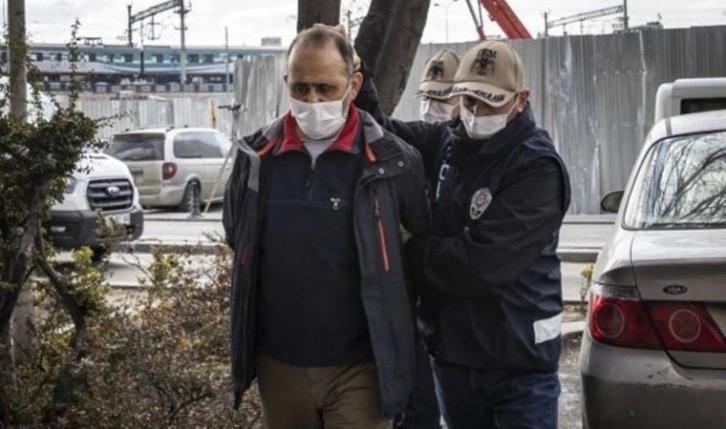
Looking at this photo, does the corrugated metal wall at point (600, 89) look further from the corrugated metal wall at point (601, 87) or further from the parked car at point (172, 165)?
the parked car at point (172, 165)

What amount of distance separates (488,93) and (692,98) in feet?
15.4

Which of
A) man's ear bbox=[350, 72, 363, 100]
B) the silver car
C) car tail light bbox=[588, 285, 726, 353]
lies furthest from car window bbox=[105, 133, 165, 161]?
man's ear bbox=[350, 72, 363, 100]

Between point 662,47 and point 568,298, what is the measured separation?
324 inches

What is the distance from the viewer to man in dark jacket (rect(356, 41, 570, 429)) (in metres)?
3.15

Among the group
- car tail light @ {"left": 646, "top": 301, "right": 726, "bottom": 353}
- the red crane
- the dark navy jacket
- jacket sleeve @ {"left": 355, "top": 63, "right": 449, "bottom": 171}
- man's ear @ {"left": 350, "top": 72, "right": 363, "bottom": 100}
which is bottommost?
car tail light @ {"left": 646, "top": 301, "right": 726, "bottom": 353}

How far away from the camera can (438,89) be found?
4246mm

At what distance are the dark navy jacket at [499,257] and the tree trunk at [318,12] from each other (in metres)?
2.31

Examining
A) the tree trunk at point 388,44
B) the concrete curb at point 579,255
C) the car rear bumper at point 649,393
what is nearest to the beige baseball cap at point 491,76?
the car rear bumper at point 649,393

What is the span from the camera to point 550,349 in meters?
3.27

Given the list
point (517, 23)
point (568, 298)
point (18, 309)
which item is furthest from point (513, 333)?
point (517, 23)

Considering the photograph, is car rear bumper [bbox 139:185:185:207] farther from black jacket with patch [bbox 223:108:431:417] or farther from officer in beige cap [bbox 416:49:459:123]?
black jacket with patch [bbox 223:108:431:417]

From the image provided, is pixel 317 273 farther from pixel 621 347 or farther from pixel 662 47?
pixel 662 47

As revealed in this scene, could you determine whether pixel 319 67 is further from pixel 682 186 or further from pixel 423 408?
pixel 682 186

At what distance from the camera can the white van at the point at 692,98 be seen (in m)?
7.53
